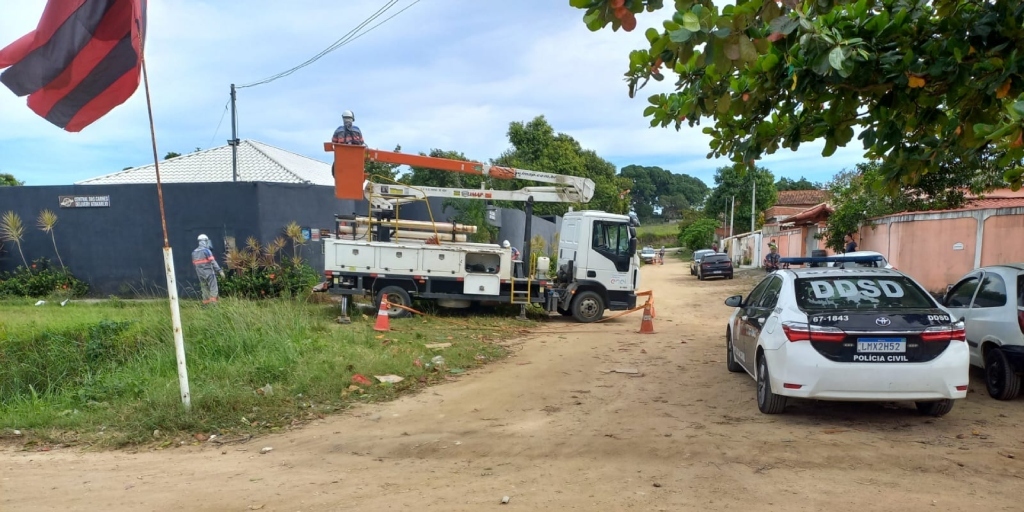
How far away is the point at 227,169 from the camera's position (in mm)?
26453

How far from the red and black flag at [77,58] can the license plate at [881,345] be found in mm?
7352

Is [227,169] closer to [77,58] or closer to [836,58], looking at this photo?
[77,58]

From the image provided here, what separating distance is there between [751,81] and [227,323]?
7542 millimetres

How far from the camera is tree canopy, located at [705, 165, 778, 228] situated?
54.1 meters

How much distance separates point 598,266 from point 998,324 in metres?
8.11

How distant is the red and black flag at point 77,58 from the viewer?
21.2ft

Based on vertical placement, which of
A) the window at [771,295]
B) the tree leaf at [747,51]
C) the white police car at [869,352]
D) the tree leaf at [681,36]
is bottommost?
the white police car at [869,352]

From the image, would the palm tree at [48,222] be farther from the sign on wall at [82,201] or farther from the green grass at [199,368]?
the green grass at [199,368]

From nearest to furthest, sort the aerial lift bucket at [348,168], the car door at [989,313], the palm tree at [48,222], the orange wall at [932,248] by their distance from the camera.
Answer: the car door at [989,313]
the aerial lift bucket at [348,168]
the orange wall at [932,248]
the palm tree at [48,222]

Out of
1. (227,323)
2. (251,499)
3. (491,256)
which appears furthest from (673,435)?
(491,256)

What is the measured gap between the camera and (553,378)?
27.7 ft

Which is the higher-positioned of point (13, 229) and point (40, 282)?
point (13, 229)

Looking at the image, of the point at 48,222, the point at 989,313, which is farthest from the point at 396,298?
the point at 48,222

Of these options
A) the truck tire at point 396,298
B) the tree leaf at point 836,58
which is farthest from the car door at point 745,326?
the truck tire at point 396,298
